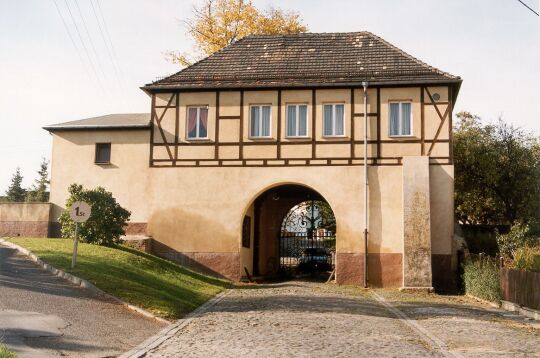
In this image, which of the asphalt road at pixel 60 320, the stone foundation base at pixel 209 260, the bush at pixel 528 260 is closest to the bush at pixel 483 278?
the bush at pixel 528 260

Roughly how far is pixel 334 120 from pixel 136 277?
1145 centimetres

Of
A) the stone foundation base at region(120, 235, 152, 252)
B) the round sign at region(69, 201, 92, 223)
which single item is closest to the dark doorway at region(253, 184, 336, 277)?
the stone foundation base at region(120, 235, 152, 252)

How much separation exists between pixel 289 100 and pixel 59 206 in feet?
33.5

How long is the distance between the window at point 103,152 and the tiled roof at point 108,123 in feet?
2.42

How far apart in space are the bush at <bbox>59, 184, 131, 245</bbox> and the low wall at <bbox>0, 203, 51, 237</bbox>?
4.92 m

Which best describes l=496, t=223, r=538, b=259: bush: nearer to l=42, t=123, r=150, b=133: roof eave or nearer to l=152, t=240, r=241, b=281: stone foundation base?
l=152, t=240, r=241, b=281: stone foundation base

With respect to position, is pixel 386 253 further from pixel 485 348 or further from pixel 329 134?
pixel 485 348

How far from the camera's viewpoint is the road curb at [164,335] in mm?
10337

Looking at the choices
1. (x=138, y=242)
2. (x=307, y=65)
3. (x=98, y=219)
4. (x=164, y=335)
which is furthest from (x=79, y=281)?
(x=307, y=65)

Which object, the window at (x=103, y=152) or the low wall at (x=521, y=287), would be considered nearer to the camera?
the low wall at (x=521, y=287)

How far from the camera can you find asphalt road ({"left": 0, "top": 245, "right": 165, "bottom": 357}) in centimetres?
1027

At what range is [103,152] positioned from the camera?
28.5 meters

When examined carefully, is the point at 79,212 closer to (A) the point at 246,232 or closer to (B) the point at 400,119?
(A) the point at 246,232

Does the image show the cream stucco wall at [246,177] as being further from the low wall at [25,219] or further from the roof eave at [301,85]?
the low wall at [25,219]
